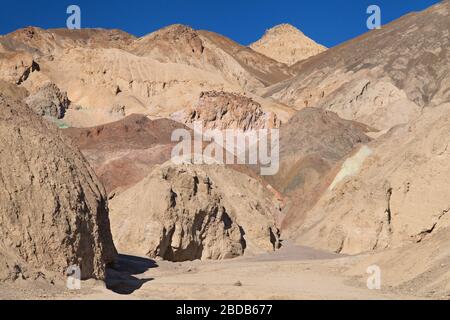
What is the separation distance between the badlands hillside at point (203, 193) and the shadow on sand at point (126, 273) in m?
0.11

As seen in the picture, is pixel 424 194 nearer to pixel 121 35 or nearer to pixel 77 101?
pixel 77 101

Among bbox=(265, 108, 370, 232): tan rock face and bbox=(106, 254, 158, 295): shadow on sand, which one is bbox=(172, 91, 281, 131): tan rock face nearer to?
bbox=(265, 108, 370, 232): tan rock face

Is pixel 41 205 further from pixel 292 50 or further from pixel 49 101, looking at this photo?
pixel 292 50

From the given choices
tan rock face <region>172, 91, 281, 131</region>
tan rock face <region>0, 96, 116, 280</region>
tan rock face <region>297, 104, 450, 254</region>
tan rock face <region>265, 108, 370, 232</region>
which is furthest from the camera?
tan rock face <region>172, 91, 281, 131</region>

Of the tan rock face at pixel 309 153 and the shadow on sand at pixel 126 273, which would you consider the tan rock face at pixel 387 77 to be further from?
the shadow on sand at pixel 126 273

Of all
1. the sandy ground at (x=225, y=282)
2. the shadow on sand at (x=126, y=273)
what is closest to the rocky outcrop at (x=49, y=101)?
the sandy ground at (x=225, y=282)

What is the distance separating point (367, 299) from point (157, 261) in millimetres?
11110

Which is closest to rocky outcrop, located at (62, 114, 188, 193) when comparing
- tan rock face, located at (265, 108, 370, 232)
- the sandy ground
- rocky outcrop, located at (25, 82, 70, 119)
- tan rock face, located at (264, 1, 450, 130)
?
rocky outcrop, located at (25, 82, 70, 119)

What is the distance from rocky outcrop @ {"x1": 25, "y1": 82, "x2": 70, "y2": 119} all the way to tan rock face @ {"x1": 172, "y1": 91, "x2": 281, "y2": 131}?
447 inches

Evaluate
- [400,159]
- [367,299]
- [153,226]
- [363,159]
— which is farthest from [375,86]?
[367,299]

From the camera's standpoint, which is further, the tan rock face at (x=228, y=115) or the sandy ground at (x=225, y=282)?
the tan rock face at (x=228, y=115)

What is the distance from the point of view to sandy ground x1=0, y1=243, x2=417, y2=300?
62.6 ft

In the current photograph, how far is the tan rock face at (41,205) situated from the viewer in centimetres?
1786

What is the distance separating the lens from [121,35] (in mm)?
161250
